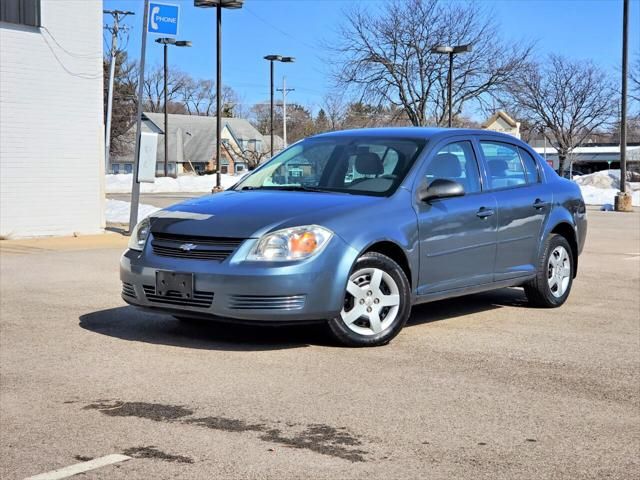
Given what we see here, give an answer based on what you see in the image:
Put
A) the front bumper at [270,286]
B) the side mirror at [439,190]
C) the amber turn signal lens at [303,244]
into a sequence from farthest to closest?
the side mirror at [439,190] < the amber turn signal lens at [303,244] < the front bumper at [270,286]

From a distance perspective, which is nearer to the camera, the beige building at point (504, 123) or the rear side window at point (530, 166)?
the rear side window at point (530, 166)

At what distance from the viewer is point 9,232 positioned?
16531 millimetres

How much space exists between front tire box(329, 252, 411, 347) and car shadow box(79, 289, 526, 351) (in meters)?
0.17

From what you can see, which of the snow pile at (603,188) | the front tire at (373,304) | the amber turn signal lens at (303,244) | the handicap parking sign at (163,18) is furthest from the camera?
the snow pile at (603,188)

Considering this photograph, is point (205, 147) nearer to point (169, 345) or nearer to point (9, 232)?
point (9, 232)

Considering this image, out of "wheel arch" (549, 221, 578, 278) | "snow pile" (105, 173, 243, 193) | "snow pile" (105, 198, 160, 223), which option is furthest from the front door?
"snow pile" (105, 173, 243, 193)

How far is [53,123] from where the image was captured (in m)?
17.0

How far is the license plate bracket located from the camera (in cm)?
630

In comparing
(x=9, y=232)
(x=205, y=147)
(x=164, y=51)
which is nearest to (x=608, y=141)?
(x=205, y=147)

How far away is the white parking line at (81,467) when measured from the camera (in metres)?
3.83

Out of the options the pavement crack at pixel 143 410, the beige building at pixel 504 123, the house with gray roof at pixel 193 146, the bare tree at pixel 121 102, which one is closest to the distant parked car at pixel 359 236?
the pavement crack at pixel 143 410

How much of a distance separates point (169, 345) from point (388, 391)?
2042mm

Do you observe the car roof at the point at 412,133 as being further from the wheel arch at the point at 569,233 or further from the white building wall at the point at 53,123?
the white building wall at the point at 53,123

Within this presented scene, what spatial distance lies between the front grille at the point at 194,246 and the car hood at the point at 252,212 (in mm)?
43
